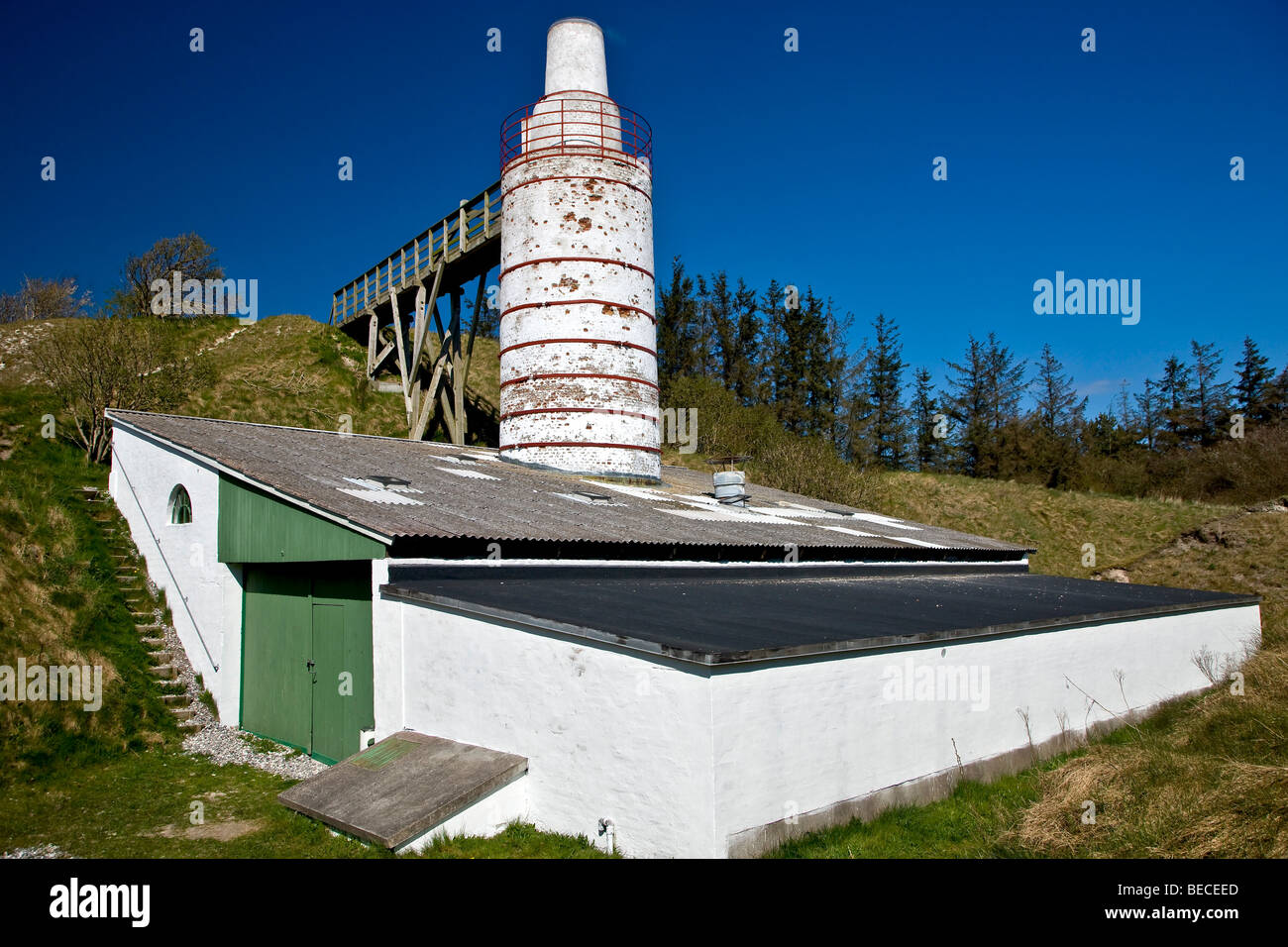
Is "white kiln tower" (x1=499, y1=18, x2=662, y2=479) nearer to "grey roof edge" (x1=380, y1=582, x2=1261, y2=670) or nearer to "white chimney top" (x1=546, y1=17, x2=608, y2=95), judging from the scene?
"white chimney top" (x1=546, y1=17, x2=608, y2=95)

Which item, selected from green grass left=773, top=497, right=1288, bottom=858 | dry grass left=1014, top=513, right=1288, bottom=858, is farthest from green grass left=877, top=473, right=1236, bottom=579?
green grass left=773, top=497, right=1288, bottom=858

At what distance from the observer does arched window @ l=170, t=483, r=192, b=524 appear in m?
14.4

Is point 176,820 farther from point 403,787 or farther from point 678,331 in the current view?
point 678,331

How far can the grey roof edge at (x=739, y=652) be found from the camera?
23.2 feet

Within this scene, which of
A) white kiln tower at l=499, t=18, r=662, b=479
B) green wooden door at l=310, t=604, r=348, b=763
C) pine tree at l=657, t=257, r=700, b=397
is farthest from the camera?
pine tree at l=657, t=257, r=700, b=397

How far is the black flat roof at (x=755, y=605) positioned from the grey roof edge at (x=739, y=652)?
1 centimetres

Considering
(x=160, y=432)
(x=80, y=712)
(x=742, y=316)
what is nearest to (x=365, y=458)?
(x=160, y=432)

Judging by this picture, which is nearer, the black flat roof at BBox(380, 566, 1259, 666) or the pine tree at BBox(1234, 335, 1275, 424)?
the black flat roof at BBox(380, 566, 1259, 666)

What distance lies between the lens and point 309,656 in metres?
12.0

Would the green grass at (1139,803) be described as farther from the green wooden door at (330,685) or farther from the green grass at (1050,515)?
the green grass at (1050,515)

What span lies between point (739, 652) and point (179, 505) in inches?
460

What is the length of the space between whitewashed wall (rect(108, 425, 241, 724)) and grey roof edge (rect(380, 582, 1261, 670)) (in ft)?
15.3
